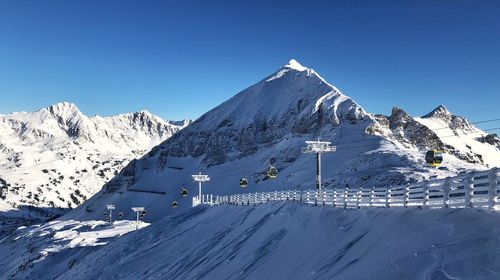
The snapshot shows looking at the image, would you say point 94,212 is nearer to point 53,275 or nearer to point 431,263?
point 53,275

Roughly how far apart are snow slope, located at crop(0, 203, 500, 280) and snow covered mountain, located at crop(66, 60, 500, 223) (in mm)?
60126

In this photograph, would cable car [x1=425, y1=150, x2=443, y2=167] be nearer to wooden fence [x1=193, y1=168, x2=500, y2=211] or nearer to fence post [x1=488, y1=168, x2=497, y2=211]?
wooden fence [x1=193, y1=168, x2=500, y2=211]

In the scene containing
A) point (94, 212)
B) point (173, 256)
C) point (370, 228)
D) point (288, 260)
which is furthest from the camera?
point (94, 212)

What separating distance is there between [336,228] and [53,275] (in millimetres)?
61070

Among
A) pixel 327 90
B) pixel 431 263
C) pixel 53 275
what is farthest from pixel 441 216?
pixel 327 90

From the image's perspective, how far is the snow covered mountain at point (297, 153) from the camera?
112m

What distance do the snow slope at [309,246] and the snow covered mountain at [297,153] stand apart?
197 ft

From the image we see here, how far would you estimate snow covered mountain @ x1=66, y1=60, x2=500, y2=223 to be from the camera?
112 metres

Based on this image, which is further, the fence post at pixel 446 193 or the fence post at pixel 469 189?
the fence post at pixel 446 193

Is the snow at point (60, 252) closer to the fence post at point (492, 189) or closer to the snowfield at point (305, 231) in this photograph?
the snowfield at point (305, 231)

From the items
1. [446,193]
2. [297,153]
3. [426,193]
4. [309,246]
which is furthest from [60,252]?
[297,153]

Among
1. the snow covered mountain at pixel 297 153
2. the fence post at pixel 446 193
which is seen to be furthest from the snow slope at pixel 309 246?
the snow covered mountain at pixel 297 153

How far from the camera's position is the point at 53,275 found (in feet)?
236

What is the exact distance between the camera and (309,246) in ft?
74.4
